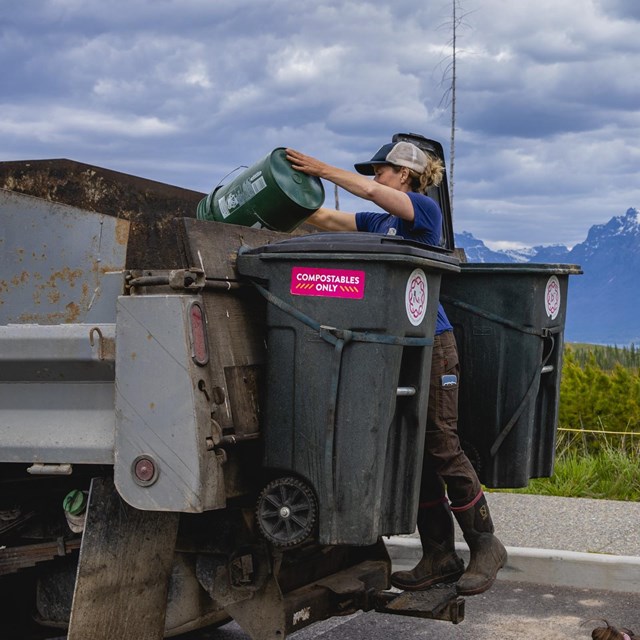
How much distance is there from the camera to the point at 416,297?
3.79 m

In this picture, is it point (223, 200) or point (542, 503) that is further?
point (542, 503)

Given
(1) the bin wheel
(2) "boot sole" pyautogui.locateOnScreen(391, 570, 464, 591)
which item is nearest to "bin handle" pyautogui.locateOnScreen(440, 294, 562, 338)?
(2) "boot sole" pyautogui.locateOnScreen(391, 570, 464, 591)

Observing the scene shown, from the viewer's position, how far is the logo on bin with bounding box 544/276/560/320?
484 centimetres

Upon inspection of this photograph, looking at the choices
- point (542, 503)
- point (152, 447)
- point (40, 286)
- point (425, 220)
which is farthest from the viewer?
point (542, 503)

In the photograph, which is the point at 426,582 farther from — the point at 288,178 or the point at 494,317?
the point at 288,178

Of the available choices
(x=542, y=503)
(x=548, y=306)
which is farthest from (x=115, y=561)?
(x=542, y=503)

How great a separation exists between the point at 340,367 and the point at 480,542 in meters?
1.33

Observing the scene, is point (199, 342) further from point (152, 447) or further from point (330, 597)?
point (330, 597)

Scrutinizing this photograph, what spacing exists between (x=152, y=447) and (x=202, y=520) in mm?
554

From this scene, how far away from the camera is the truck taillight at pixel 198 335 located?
3.48 meters

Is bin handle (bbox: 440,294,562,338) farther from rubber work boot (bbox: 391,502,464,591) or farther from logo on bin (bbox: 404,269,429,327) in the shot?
logo on bin (bbox: 404,269,429,327)

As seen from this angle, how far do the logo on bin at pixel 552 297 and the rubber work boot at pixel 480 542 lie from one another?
0.93 metres

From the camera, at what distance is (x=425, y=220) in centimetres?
445

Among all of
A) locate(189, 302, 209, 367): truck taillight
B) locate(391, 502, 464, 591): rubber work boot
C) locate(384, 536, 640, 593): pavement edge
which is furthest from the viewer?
locate(384, 536, 640, 593): pavement edge
